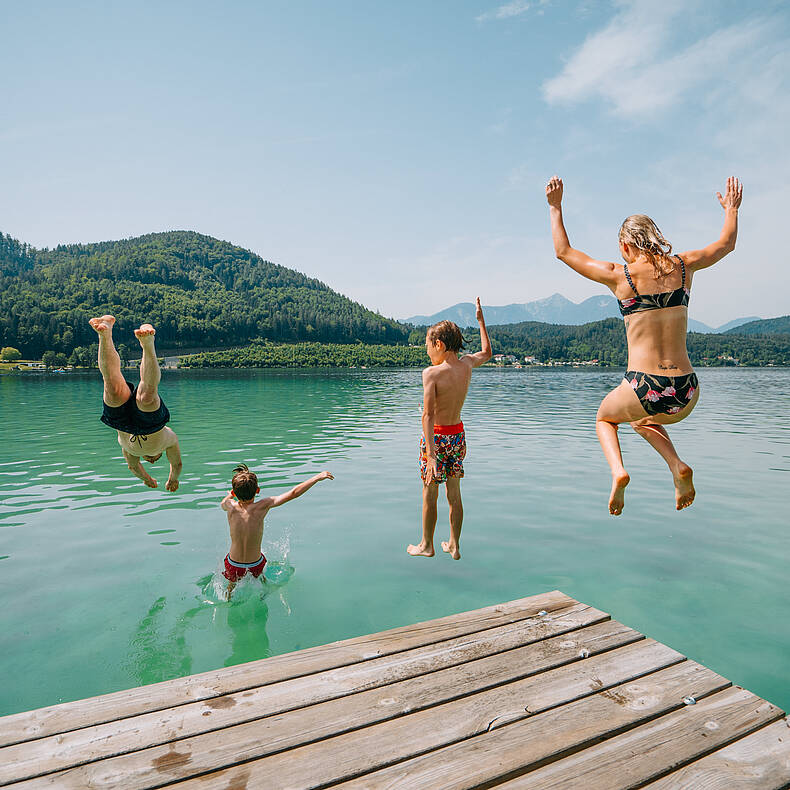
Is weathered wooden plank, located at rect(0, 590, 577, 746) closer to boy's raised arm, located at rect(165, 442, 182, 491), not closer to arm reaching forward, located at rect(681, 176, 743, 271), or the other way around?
boy's raised arm, located at rect(165, 442, 182, 491)

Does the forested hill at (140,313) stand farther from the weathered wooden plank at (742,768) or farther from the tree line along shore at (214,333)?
the weathered wooden plank at (742,768)

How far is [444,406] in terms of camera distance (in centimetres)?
655

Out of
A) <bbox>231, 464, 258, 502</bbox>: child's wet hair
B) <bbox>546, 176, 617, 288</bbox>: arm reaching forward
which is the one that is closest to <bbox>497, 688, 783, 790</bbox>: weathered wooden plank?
<bbox>546, 176, 617, 288</bbox>: arm reaching forward

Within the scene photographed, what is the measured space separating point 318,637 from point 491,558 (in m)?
4.14

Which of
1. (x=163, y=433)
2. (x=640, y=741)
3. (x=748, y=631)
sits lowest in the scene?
(x=748, y=631)

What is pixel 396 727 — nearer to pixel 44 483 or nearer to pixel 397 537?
pixel 397 537

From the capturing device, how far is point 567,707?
12.7 ft

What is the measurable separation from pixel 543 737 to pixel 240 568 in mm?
5848

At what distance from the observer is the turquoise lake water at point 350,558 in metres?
7.68

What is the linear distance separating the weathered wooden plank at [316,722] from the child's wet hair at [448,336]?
3257 millimetres

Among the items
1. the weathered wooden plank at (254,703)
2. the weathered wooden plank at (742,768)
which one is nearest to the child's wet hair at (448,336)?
the weathered wooden plank at (254,703)

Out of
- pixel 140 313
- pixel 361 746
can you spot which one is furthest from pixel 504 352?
pixel 361 746

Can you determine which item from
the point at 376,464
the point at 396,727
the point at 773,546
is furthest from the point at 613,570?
the point at 376,464

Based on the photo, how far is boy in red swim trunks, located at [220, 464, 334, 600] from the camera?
752 centimetres
